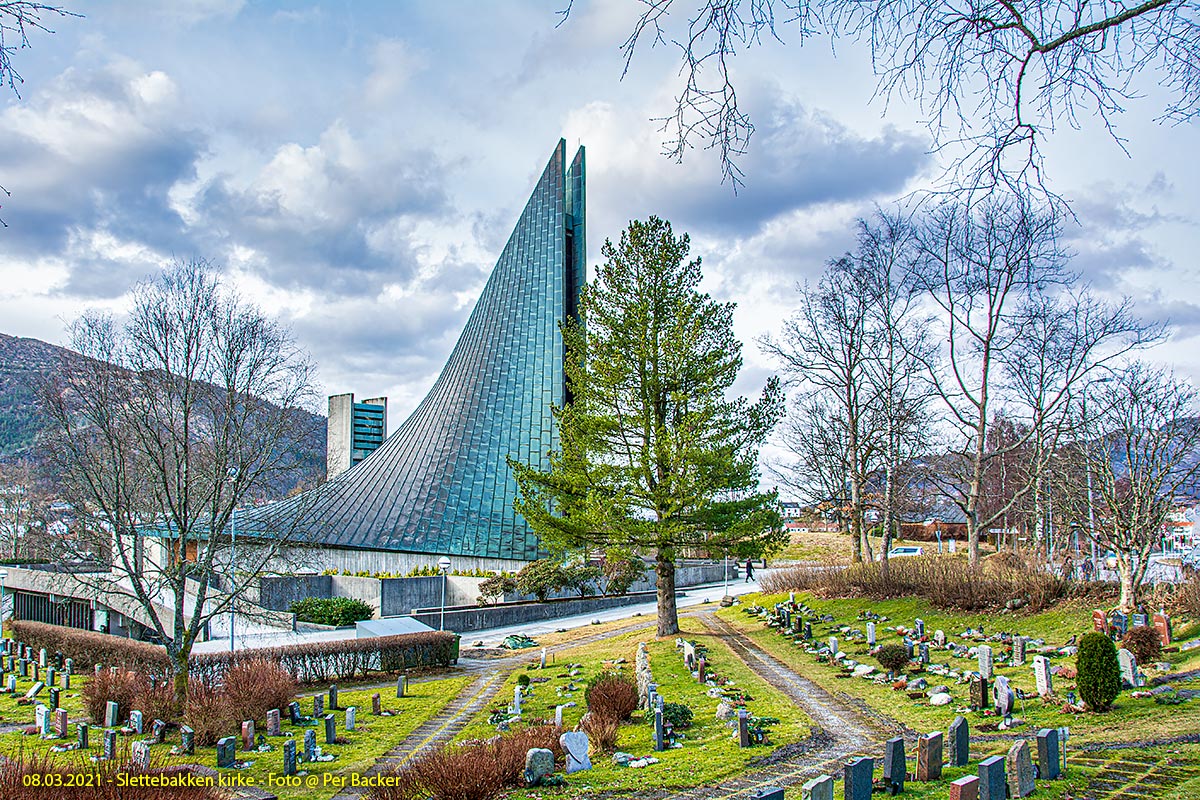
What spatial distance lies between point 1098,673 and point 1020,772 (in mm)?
3199

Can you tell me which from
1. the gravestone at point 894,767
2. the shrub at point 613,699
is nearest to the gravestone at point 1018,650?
the shrub at point 613,699

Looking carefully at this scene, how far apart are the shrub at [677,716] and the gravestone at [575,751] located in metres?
1.88

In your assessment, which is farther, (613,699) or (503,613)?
(503,613)

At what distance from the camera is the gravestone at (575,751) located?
7445 mm

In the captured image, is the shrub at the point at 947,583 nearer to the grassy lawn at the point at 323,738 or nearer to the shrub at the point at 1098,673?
the shrub at the point at 1098,673

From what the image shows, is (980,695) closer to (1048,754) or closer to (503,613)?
(1048,754)

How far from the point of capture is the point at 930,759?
629cm

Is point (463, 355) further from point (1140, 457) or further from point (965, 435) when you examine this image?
point (1140, 457)

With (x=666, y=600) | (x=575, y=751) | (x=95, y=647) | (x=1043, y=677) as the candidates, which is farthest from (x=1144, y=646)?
(x=95, y=647)

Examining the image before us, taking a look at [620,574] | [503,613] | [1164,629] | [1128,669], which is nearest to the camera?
[1128,669]

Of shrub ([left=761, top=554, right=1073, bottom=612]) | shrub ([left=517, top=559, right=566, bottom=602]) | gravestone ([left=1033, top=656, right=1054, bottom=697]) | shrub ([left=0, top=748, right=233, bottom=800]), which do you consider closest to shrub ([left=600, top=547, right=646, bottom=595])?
shrub ([left=517, top=559, right=566, bottom=602])

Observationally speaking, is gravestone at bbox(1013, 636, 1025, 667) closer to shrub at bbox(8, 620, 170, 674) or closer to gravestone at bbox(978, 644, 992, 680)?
gravestone at bbox(978, 644, 992, 680)

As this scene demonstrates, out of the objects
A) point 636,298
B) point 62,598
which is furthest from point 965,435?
point 62,598

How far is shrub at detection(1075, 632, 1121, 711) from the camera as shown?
8.11 m
